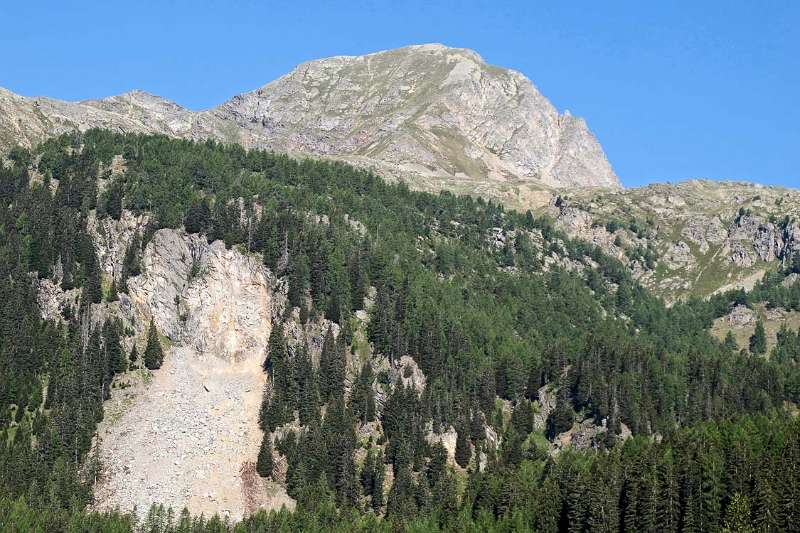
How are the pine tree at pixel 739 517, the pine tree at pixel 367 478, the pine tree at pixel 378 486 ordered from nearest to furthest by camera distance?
1. the pine tree at pixel 739 517
2. the pine tree at pixel 378 486
3. the pine tree at pixel 367 478

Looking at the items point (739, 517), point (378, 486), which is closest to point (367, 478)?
point (378, 486)

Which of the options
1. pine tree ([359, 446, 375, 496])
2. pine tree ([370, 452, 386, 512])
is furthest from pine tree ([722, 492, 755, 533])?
pine tree ([359, 446, 375, 496])

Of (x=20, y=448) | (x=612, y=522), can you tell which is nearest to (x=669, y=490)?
(x=612, y=522)

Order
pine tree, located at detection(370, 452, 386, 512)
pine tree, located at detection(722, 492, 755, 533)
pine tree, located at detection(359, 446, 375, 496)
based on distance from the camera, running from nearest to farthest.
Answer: pine tree, located at detection(722, 492, 755, 533) < pine tree, located at detection(370, 452, 386, 512) < pine tree, located at detection(359, 446, 375, 496)

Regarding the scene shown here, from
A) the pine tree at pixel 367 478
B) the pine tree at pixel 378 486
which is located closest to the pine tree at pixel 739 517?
the pine tree at pixel 378 486

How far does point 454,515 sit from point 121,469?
2311 inches

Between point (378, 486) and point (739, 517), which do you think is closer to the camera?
point (739, 517)

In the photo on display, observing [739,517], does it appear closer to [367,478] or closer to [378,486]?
[378,486]

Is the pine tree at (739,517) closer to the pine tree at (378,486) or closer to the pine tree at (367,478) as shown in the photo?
the pine tree at (378,486)

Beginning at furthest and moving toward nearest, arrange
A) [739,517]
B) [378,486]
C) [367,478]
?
[367,478] → [378,486] → [739,517]

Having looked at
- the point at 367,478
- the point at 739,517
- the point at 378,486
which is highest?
the point at 367,478

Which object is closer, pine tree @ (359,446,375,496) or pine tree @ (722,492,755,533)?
pine tree @ (722,492,755,533)

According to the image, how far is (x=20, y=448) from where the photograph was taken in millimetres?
190250

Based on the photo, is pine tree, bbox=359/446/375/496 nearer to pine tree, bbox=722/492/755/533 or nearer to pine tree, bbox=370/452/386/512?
pine tree, bbox=370/452/386/512
